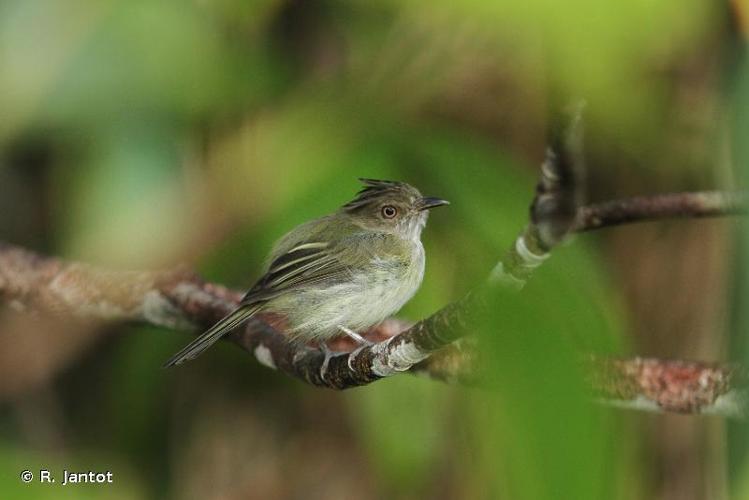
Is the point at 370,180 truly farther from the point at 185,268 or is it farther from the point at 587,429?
the point at 587,429

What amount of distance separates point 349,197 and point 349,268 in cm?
48

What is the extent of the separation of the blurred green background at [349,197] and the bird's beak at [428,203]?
0.04 meters

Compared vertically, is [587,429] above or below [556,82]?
below

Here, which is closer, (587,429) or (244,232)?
(587,429)

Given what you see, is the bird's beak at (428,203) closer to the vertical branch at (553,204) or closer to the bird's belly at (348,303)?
the bird's belly at (348,303)

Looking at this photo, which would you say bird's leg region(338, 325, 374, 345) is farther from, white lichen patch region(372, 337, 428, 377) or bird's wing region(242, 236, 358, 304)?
white lichen patch region(372, 337, 428, 377)

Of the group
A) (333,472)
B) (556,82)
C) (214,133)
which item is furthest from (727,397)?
(333,472)

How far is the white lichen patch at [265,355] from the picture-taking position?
273 centimetres

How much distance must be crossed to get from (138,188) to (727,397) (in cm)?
179

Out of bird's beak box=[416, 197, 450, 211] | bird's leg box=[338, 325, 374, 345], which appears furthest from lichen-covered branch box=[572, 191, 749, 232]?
bird's leg box=[338, 325, 374, 345]

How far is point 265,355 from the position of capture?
2756mm

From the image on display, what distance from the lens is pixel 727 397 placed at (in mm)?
2514

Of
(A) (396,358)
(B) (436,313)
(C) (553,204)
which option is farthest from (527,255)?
(A) (396,358)

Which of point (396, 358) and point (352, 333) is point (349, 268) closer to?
point (352, 333)
